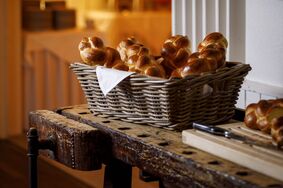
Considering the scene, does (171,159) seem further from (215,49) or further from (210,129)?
(215,49)

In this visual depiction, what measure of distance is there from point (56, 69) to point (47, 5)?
1.68 ft

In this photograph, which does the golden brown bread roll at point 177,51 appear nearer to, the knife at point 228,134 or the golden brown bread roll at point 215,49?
the golden brown bread roll at point 215,49

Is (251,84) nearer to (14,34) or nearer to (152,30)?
(14,34)

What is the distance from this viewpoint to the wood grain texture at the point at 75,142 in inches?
57.9

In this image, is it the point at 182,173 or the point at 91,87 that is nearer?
the point at 182,173

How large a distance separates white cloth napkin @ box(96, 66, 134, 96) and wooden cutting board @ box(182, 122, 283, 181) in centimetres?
22

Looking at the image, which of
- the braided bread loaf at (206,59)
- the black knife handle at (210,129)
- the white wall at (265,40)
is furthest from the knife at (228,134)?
the white wall at (265,40)

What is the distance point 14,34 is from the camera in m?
4.64

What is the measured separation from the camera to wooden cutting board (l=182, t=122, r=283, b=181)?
1133mm

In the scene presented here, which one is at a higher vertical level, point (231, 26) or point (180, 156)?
point (231, 26)

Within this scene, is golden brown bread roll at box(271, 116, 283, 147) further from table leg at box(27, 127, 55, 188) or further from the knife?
table leg at box(27, 127, 55, 188)

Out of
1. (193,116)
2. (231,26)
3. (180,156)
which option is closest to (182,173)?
(180,156)

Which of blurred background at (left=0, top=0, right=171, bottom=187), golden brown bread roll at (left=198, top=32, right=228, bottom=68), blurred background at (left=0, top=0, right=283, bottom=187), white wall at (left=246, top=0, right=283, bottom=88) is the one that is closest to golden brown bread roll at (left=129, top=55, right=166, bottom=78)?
golden brown bread roll at (left=198, top=32, right=228, bottom=68)

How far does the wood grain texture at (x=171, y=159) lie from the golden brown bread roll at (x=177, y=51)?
0.62 ft
